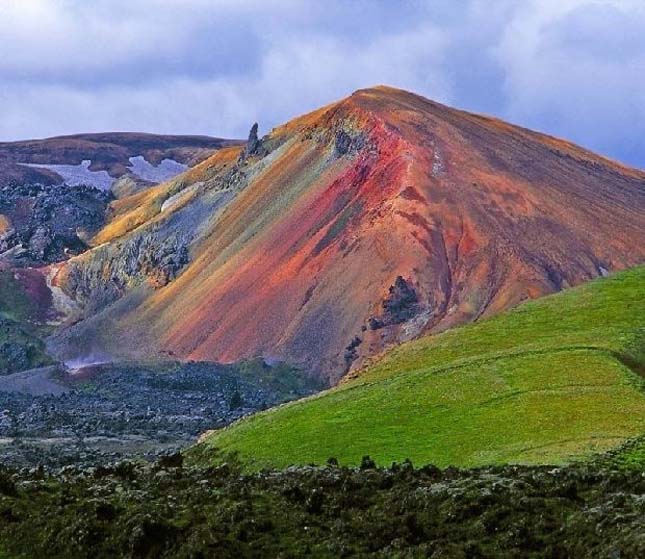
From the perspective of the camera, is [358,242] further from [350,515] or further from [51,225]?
[350,515]

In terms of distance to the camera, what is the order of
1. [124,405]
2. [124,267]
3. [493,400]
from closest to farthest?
[493,400], [124,405], [124,267]

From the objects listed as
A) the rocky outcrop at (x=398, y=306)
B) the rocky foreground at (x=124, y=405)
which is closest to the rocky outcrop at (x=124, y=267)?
the rocky foreground at (x=124, y=405)

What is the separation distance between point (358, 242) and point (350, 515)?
89255 millimetres

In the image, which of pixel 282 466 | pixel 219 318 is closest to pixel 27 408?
pixel 219 318

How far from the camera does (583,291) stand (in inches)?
1960

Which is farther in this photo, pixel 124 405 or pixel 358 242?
pixel 358 242

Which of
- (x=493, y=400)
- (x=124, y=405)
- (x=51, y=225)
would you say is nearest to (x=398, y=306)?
(x=124, y=405)

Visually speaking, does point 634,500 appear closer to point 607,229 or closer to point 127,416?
point 127,416

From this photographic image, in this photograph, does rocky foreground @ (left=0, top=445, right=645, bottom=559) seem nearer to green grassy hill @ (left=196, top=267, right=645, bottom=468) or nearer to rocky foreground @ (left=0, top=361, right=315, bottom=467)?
green grassy hill @ (left=196, top=267, right=645, bottom=468)

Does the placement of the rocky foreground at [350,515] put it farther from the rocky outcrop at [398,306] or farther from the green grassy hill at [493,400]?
the rocky outcrop at [398,306]

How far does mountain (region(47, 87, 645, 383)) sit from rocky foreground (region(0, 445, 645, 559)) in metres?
71.4

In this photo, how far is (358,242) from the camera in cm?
11250

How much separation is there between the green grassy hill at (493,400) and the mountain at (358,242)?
2034 inches

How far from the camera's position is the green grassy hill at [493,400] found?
33344 millimetres
